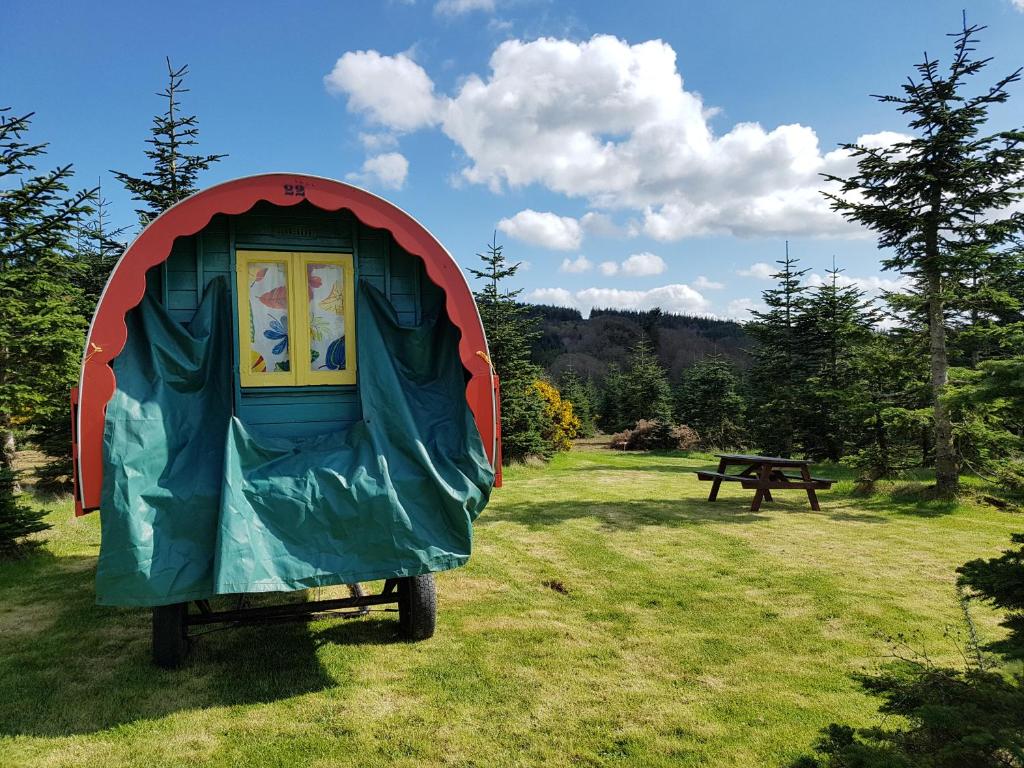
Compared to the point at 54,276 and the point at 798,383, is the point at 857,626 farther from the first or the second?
the point at 798,383

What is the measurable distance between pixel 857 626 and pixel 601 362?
61307 millimetres

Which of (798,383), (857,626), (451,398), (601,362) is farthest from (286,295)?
(601,362)

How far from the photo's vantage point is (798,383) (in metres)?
18.0

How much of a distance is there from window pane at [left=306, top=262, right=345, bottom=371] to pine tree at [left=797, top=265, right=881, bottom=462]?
581 inches

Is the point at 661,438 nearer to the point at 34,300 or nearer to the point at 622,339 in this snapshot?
the point at 34,300

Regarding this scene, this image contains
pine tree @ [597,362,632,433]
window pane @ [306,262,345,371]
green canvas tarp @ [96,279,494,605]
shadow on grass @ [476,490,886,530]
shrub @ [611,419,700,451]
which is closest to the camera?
green canvas tarp @ [96,279,494,605]

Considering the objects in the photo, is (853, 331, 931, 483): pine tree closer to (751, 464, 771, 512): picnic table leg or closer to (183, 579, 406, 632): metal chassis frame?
(751, 464, 771, 512): picnic table leg

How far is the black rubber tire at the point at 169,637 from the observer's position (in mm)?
3754

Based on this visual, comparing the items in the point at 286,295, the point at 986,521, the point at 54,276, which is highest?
the point at 54,276

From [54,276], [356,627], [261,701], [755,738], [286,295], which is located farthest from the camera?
[54,276]

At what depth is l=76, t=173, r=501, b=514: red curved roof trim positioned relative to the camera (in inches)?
134

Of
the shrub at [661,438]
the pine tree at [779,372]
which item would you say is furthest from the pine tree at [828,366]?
the shrub at [661,438]

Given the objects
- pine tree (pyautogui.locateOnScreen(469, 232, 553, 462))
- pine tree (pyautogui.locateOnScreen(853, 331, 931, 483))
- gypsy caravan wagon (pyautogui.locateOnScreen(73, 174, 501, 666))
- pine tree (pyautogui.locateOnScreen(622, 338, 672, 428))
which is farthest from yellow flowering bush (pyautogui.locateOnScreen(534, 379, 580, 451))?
gypsy caravan wagon (pyautogui.locateOnScreen(73, 174, 501, 666))

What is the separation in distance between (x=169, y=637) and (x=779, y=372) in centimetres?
1789
